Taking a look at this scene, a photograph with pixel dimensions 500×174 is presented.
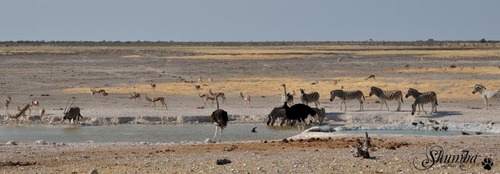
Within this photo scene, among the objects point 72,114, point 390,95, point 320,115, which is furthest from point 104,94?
point 390,95

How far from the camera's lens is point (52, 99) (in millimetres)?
33312

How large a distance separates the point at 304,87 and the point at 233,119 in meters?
10.9

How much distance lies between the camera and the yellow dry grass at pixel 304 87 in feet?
114

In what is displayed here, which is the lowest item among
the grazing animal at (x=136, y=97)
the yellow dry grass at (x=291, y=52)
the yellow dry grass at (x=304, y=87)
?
the grazing animal at (x=136, y=97)

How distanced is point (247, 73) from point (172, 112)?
2106 centimetres

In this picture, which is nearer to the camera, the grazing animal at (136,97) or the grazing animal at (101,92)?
the grazing animal at (136,97)

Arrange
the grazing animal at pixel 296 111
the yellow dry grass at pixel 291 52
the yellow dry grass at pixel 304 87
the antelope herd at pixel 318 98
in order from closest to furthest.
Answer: the grazing animal at pixel 296 111 < the antelope herd at pixel 318 98 < the yellow dry grass at pixel 304 87 < the yellow dry grass at pixel 291 52

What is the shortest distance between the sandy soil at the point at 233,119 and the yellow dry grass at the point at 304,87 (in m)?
0.14

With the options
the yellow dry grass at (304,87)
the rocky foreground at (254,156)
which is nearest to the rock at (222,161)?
the rocky foreground at (254,156)

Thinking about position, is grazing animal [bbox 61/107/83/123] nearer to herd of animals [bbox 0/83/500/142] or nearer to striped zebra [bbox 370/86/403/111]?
herd of animals [bbox 0/83/500/142]

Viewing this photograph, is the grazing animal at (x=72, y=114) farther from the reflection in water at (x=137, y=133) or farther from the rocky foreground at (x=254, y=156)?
the rocky foreground at (x=254, y=156)

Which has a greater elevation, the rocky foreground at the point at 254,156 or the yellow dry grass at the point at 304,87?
the yellow dry grass at the point at 304,87

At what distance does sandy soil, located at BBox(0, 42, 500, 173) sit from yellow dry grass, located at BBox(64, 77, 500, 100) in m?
0.14

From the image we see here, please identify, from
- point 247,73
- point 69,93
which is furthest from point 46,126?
point 247,73
